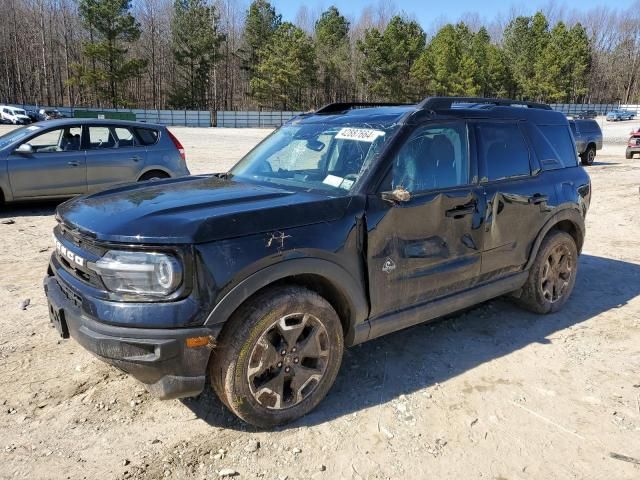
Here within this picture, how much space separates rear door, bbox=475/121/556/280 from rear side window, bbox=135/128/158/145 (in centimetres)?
704

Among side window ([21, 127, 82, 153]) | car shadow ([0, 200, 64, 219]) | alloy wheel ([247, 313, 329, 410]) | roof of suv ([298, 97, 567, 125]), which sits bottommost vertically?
car shadow ([0, 200, 64, 219])

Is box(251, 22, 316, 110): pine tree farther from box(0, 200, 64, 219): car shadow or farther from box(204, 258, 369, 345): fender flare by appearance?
box(204, 258, 369, 345): fender flare

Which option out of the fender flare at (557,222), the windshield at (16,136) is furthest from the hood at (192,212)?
the windshield at (16,136)

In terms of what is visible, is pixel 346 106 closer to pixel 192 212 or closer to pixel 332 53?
pixel 192 212

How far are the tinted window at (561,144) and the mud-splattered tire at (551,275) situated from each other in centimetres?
69

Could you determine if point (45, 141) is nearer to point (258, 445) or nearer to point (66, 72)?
point (258, 445)

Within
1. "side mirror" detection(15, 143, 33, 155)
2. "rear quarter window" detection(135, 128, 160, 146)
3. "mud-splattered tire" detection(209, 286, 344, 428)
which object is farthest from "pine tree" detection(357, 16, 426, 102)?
"mud-splattered tire" detection(209, 286, 344, 428)

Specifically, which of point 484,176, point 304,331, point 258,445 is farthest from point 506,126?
point 258,445

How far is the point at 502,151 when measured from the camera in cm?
421

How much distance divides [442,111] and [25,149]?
7.29 m

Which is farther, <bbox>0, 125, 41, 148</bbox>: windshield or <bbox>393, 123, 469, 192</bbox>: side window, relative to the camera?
<bbox>0, 125, 41, 148</bbox>: windshield

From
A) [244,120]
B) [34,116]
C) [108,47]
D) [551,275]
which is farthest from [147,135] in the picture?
[108,47]

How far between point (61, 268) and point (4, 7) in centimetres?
8593

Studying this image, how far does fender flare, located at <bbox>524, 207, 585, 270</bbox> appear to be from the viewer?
4.50 m
